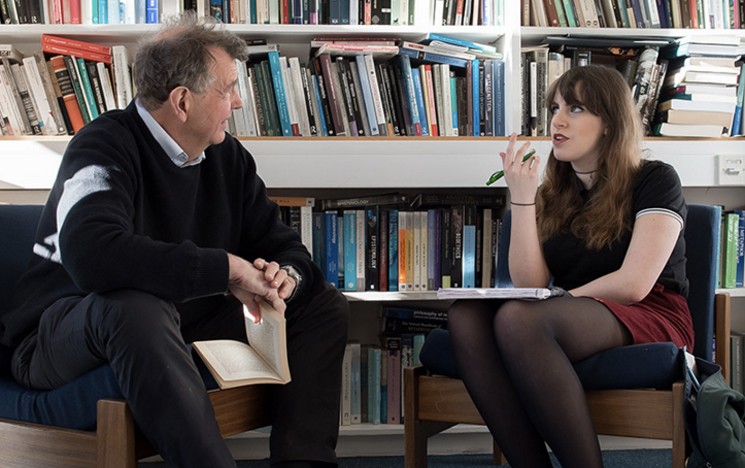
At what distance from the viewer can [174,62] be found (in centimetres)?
150

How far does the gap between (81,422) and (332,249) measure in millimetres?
1113

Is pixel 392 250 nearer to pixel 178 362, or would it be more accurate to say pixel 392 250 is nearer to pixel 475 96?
pixel 475 96

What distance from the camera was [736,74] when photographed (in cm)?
228

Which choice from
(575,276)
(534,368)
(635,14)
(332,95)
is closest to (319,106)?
(332,95)

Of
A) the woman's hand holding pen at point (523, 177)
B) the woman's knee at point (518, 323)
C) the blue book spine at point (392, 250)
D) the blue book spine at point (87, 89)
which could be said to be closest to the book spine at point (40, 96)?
the blue book spine at point (87, 89)

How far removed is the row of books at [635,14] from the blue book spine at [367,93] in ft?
1.78

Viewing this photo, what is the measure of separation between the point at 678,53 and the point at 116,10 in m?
1.78

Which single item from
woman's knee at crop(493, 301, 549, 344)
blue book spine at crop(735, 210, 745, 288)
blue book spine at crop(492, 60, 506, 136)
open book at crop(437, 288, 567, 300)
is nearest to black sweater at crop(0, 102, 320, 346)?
open book at crop(437, 288, 567, 300)

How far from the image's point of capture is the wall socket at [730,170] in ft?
7.24

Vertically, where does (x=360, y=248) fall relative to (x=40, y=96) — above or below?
below

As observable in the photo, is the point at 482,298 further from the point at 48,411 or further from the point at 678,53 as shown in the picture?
the point at 678,53

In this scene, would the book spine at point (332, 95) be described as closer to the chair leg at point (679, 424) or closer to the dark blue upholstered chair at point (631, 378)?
the dark blue upholstered chair at point (631, 378)

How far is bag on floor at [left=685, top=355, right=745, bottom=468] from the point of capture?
125 centimetres

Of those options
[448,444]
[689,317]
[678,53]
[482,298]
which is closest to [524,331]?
[482,298]
